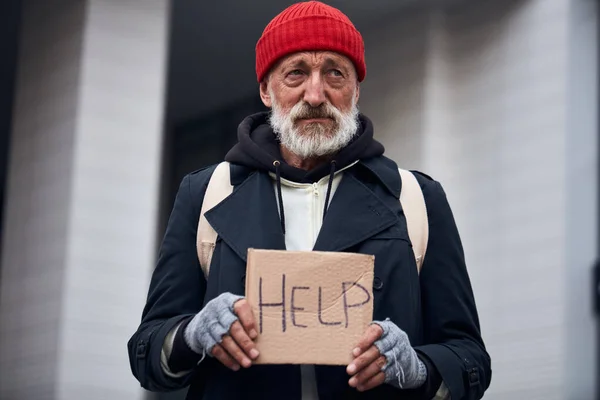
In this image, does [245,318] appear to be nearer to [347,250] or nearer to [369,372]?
[369,372]

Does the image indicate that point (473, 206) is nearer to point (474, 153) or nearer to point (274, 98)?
point (474, 153)

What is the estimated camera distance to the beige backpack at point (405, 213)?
11.0ft

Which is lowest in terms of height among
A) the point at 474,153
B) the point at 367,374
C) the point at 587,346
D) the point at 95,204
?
the point at 367,374

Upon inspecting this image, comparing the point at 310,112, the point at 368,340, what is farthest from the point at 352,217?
the point at 368,340

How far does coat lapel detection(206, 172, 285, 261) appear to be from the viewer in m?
3.27

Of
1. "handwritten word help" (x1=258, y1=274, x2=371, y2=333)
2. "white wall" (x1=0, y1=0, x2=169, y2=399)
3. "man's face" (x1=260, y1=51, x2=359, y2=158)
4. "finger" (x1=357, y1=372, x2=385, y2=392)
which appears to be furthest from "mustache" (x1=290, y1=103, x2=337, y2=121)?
"white wall" (x1=0, y1=0, x2=169, y2=399)

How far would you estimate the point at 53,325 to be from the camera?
22.2 ft

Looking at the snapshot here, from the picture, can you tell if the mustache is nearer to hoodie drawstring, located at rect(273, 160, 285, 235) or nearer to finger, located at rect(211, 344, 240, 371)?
hoodie drawstring, located at rect(273, 160, 285, 235)

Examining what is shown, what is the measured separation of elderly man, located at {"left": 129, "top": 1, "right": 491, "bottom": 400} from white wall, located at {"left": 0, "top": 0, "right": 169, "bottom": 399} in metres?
3.35

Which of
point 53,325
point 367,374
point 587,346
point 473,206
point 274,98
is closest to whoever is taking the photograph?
point 367,374

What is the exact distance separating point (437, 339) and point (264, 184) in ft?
1.94

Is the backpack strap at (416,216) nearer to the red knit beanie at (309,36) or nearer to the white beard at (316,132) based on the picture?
the white beard at (316,132)

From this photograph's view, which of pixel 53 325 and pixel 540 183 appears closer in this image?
pixel 53 325

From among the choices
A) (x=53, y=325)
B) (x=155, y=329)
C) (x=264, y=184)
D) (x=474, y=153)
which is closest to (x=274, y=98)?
(x=264, y=184)
